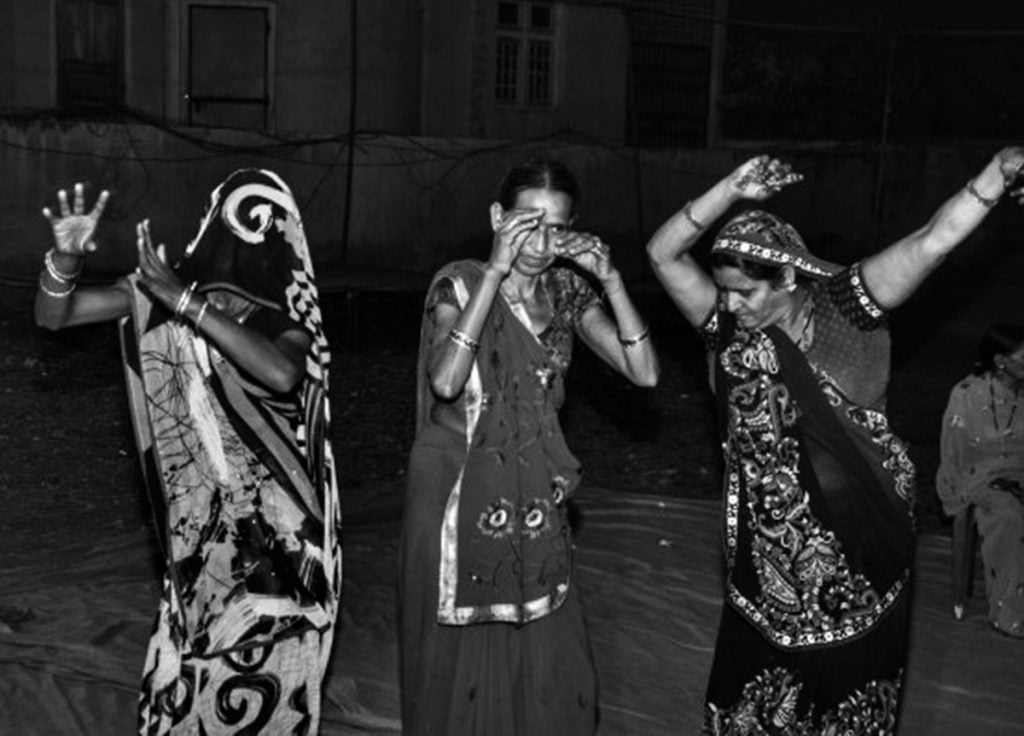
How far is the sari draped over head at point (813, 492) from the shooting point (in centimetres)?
427

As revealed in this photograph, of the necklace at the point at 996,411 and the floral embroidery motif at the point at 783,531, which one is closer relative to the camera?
the floral embroidery motif at the point at 783,531

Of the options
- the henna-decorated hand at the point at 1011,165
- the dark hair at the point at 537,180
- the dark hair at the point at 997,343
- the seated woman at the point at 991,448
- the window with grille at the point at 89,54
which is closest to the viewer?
the henna-decorated hand at the point at 1011,165

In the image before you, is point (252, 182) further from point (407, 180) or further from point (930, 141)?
point (930, 141)

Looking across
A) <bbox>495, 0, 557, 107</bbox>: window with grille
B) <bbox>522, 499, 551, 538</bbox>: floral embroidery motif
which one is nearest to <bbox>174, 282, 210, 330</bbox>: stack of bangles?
<bbox>522, 499, 551, 538</bbox>: floral embroidery motif

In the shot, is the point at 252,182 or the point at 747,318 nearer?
the point at 747,318

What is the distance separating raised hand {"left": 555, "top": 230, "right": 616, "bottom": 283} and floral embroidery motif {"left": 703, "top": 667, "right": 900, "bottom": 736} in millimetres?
1102

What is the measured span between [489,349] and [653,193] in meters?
14.1

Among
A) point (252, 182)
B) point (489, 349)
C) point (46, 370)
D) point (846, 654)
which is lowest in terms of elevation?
point (46, 370)

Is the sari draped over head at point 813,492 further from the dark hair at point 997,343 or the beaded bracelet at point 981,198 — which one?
the dark hair at point 997,343

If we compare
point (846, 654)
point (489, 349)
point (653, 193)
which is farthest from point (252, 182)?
point (653, 193)

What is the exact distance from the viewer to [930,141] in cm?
2028

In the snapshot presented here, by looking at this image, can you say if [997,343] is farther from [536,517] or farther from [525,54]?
[525,54]

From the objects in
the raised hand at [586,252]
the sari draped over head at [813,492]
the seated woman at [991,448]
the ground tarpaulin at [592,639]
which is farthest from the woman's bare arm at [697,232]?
the seated woman at [991,448]

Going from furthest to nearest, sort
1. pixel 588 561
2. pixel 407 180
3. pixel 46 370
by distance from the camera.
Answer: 1. pixel 407 180
2. pixel 46 370
3. pixel 588 561
